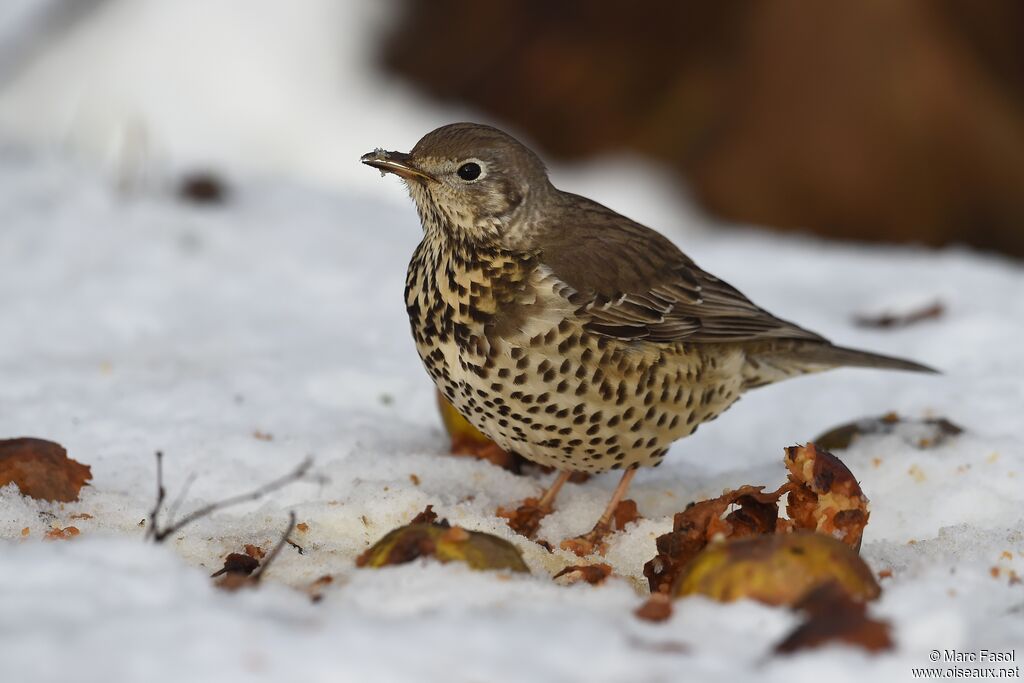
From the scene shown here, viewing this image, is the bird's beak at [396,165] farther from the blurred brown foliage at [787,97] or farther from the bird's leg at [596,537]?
the blurred brown foliage at [787,97]

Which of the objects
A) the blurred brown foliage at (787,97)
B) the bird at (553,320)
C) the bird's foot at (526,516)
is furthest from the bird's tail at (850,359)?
the blurred brown foliage at (787,97)

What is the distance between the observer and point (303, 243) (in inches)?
245

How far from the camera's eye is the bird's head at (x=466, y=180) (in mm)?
3592

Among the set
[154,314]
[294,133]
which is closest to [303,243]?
[154,314]

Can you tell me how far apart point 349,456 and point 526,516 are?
2.13ft

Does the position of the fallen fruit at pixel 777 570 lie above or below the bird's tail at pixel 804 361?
below

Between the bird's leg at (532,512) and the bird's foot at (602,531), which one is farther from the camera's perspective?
the bird's leg at (532,512)

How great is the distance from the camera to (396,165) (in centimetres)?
357

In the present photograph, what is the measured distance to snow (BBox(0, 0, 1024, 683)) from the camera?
2145mm

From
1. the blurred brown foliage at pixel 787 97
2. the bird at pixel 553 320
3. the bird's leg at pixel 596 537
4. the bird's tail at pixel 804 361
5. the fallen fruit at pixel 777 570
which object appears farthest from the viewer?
the blurred brown foliage at pixel 787 97

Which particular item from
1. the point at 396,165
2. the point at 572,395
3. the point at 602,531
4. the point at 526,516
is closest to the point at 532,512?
the point at 526,516

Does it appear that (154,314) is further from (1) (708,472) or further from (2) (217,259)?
(1) (708,472)

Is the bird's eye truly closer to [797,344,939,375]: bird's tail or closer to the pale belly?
the pale belly

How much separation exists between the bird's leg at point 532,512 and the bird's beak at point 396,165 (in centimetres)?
104
